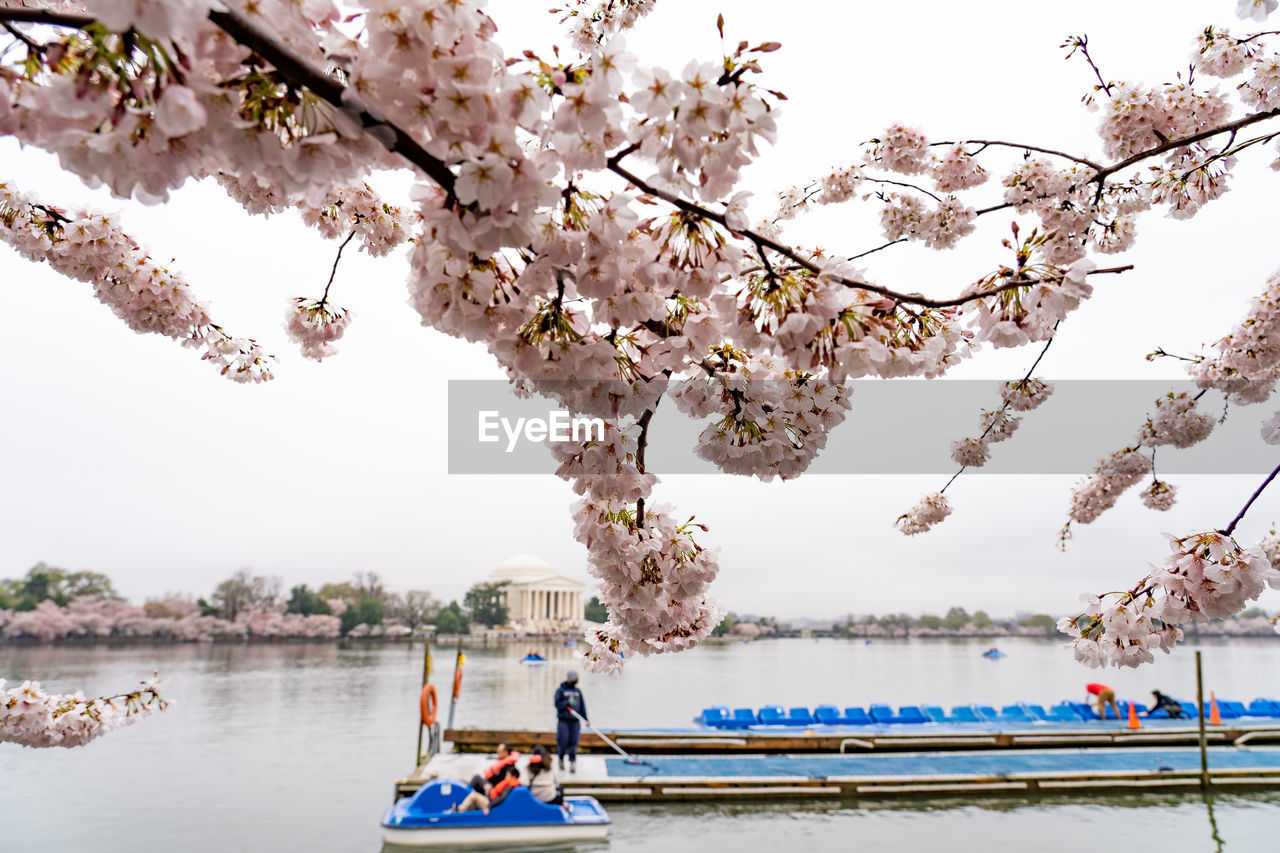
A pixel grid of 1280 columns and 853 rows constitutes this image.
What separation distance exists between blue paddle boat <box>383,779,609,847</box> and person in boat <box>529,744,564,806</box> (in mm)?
144

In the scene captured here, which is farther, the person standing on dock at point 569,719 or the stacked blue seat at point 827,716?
the stacked blue seat at point 827,716

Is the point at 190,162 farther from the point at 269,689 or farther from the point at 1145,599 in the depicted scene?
the point at 269,689

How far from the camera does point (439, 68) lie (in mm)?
1184

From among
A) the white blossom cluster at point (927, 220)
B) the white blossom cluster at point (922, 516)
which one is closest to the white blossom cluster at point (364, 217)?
the white blossom cluster at point (927, 220)

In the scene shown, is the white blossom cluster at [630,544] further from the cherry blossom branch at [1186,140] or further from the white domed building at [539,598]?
the white domed building at [539,598]

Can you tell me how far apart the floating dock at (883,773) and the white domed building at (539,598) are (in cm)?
7489

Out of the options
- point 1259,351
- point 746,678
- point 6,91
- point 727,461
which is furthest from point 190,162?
point 746,678

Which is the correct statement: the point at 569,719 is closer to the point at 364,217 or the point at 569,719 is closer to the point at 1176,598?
the point at 364,217

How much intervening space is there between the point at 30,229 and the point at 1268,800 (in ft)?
57.3

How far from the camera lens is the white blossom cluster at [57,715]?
166 inches

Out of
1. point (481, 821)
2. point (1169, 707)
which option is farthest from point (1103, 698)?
point (481, 821)

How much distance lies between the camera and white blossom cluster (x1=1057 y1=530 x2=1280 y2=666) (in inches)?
83.0

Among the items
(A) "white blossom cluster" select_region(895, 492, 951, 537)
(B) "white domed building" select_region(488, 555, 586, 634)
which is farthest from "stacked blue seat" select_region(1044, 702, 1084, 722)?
(B) "white domed building" select_region(488, 555, 586, 634)

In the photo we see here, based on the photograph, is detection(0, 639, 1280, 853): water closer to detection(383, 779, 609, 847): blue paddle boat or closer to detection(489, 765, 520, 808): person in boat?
detection(383, 779, 609, 847): blue paddle boat
